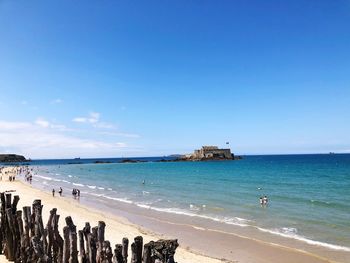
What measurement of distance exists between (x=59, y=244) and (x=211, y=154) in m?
146

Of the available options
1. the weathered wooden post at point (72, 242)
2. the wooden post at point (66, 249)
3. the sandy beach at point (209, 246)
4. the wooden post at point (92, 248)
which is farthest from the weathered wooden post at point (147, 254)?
the sandy beach at point (209, 246)

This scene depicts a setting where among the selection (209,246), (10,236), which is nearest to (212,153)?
(209,246)

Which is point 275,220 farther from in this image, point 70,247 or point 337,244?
point 70,247

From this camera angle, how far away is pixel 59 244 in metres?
9.22

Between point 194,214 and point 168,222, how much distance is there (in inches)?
143

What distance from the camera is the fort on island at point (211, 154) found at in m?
153

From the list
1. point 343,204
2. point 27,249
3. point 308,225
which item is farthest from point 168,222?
point 343,204

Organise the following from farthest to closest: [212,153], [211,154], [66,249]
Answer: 1. [212,153]
2. [211,154]
3. [66,249]

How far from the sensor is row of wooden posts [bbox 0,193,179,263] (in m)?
6.62

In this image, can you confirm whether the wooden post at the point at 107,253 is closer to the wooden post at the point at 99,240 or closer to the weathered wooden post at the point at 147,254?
the wooden post at the point at 99,240

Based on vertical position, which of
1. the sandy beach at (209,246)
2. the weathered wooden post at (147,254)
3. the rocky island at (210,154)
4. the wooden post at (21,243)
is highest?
the rocky island at (210,154)

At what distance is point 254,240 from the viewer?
18.3 m

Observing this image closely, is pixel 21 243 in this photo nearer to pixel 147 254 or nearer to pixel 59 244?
pixel 59 244

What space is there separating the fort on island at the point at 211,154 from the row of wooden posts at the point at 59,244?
14157cm
